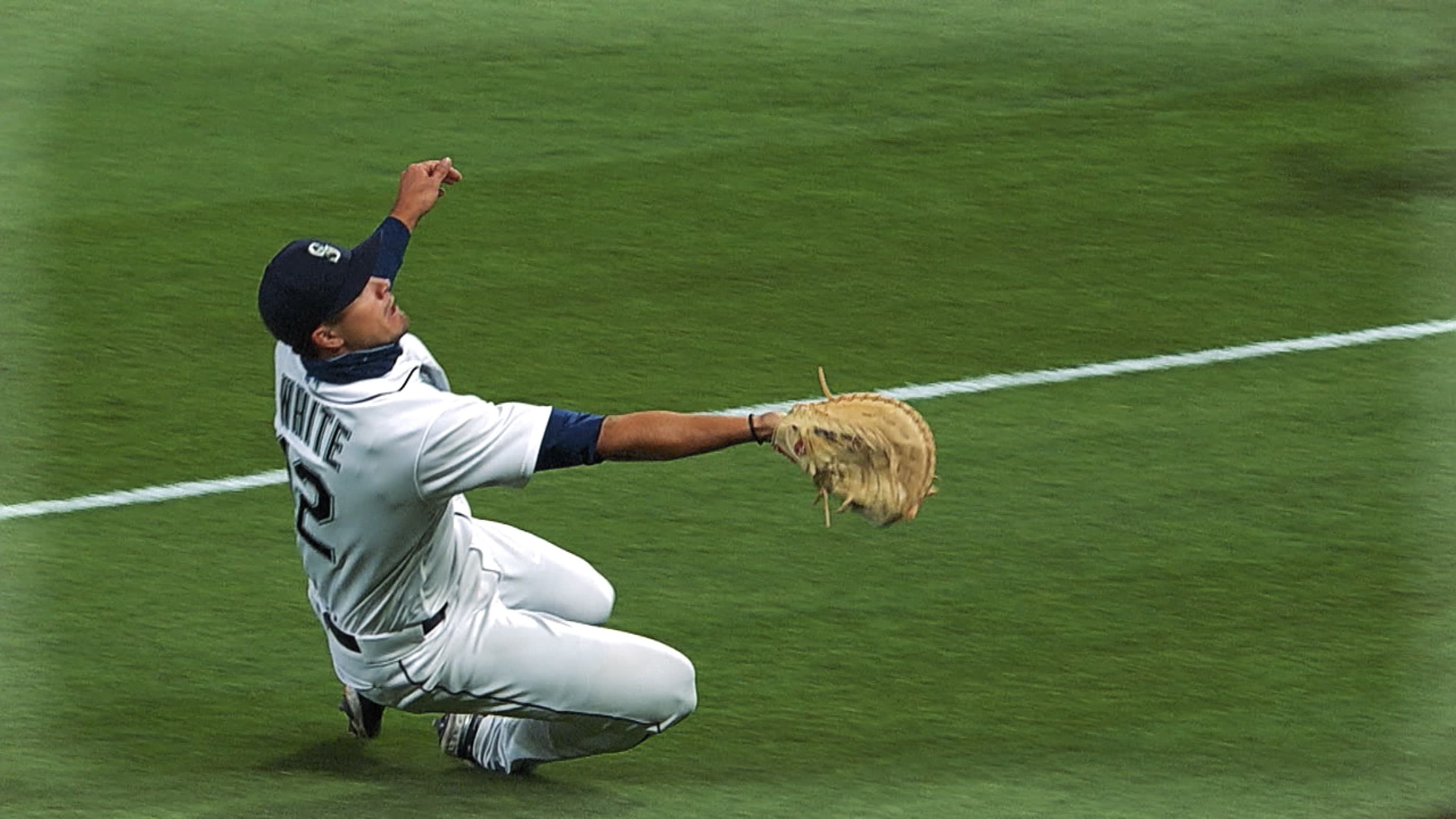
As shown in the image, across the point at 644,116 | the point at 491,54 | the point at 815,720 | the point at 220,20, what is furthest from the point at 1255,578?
the point at 220,20

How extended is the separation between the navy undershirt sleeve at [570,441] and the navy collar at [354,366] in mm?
447

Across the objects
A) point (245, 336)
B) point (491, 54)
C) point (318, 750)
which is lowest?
point (318, 750)

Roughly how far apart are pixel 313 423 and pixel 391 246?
2.25 feet

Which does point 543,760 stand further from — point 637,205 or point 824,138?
point 824,138

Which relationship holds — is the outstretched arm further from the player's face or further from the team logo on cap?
the team logo on cap

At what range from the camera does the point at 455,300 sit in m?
8.07

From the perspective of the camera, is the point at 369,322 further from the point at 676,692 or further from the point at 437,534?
the point at 676,692

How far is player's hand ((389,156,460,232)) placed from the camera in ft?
18.1

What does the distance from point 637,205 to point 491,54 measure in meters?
1.82

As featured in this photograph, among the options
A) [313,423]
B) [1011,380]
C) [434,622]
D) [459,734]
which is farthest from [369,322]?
[1011,380]

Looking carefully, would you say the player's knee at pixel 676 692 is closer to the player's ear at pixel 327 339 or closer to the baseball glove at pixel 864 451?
the baseball glove at pixel 864 451

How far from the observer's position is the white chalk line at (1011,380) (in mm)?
6809

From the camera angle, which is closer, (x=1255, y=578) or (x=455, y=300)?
(x=1255, y=578)

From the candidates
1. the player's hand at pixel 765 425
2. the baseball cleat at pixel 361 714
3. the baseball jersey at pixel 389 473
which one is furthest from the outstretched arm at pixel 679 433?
the baseball cleat at pixel 361 714
